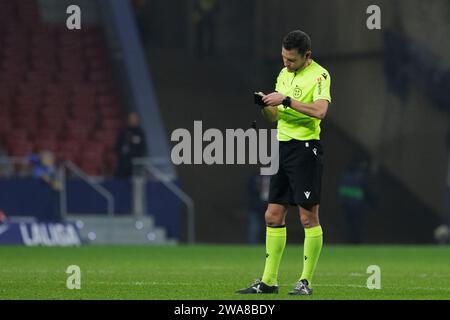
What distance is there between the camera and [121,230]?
28281 millimetres

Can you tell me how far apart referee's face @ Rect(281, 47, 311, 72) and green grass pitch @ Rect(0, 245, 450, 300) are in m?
1.96

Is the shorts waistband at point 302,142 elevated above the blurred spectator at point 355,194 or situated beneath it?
elevated above

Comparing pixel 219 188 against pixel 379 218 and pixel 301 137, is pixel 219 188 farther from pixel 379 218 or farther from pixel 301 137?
pixel 301 137

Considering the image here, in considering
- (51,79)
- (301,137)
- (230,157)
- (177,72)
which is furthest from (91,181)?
(301,137)

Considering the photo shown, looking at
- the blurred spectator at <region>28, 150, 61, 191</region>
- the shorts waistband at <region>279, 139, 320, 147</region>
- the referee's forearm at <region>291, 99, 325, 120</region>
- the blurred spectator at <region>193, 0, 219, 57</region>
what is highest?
the referee's forearm at <region>291, 99, 325, 120</region>

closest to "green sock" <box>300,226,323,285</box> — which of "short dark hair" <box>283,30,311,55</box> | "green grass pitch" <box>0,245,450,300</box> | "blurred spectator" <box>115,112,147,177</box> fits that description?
"green grass pitch" <box>0,245,450,300</box>

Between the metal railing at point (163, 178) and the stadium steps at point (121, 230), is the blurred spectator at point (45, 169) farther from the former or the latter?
the metal railing at point (163, 178)

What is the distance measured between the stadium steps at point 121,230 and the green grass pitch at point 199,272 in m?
3.29

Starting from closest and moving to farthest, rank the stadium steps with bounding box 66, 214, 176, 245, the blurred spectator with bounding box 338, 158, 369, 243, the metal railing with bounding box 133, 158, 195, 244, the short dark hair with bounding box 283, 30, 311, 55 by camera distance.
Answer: the short dark hair with bounding box 283, 30, 311, 55
the stadium steps with bounding box 66, 214, 176, 245
the metal railing with bounding box 133, 158, 195, 244
the blurred spectator with bounding box 338, 158, 369, 243

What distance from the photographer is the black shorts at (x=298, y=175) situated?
41.0 feet

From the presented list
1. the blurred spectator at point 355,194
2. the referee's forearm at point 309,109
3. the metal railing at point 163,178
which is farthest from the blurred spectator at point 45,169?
the referee's forearm at point 309,109

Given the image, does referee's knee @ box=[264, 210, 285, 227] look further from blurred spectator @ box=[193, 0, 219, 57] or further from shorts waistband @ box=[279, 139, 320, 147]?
blurred spectator @ box=[193, 0, 219, 57]

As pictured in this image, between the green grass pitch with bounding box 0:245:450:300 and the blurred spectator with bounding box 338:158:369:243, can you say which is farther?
the blurred spectator with bounding box 338:158:369:243

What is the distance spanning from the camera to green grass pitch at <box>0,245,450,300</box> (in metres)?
12.6
